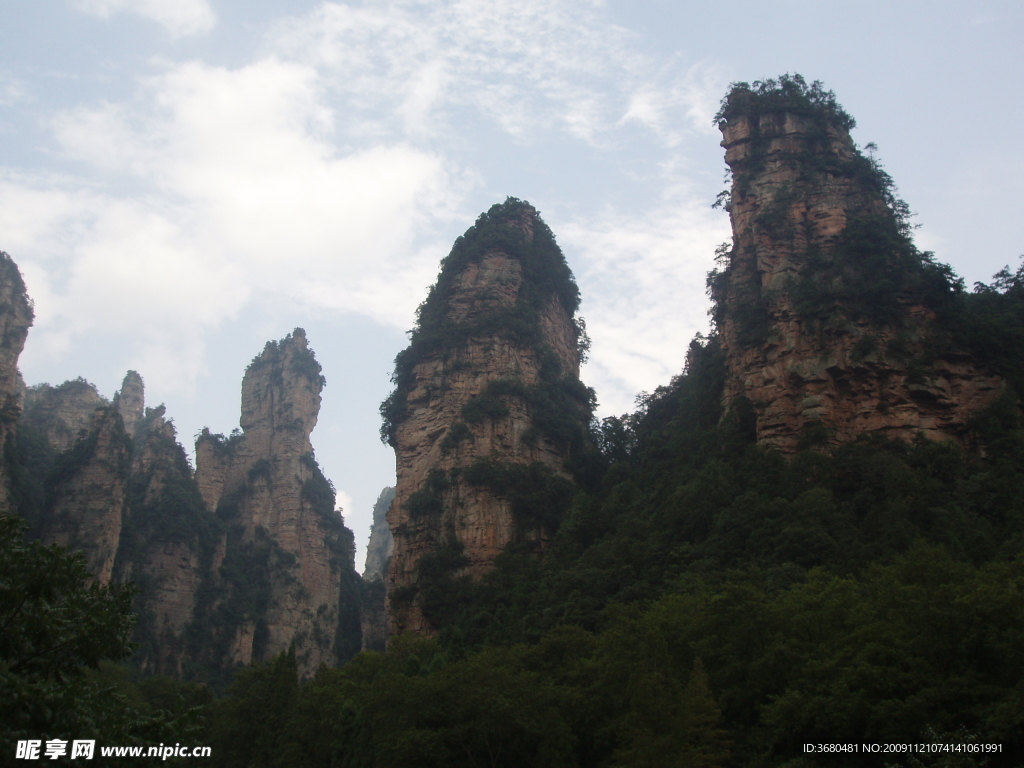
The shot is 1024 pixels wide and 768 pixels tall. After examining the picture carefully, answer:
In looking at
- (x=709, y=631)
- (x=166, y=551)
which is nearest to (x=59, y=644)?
(x=709, y=631)

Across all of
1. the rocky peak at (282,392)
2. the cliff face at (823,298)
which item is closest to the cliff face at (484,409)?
the cliff face at (823,298)

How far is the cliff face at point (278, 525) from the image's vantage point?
6025cm

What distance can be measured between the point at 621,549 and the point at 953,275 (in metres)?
17.0

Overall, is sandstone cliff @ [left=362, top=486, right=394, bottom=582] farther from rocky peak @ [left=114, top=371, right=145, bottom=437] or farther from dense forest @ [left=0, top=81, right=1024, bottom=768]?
dense forest @ [left=0, top=81, right=1024, bottom=768]

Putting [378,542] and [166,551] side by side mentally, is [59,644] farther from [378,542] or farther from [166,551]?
[378,542]

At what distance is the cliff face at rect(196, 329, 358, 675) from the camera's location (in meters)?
60.2

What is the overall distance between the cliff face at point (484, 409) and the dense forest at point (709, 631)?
1.61 metres

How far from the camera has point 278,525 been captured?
65.3m

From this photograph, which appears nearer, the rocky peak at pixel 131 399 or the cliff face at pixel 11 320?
the cliff face at pixel 11 320

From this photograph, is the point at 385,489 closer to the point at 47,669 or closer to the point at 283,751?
the point at 283,751

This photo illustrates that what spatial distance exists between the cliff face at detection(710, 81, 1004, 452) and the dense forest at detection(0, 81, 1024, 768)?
0.86 metres

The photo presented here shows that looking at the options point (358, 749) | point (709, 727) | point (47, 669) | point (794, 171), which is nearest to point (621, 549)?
point (358, 749)

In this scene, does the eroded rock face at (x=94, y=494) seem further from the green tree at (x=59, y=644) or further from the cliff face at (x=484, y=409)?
the green tree at (x=59, y=644)

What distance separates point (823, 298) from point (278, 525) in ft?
141
